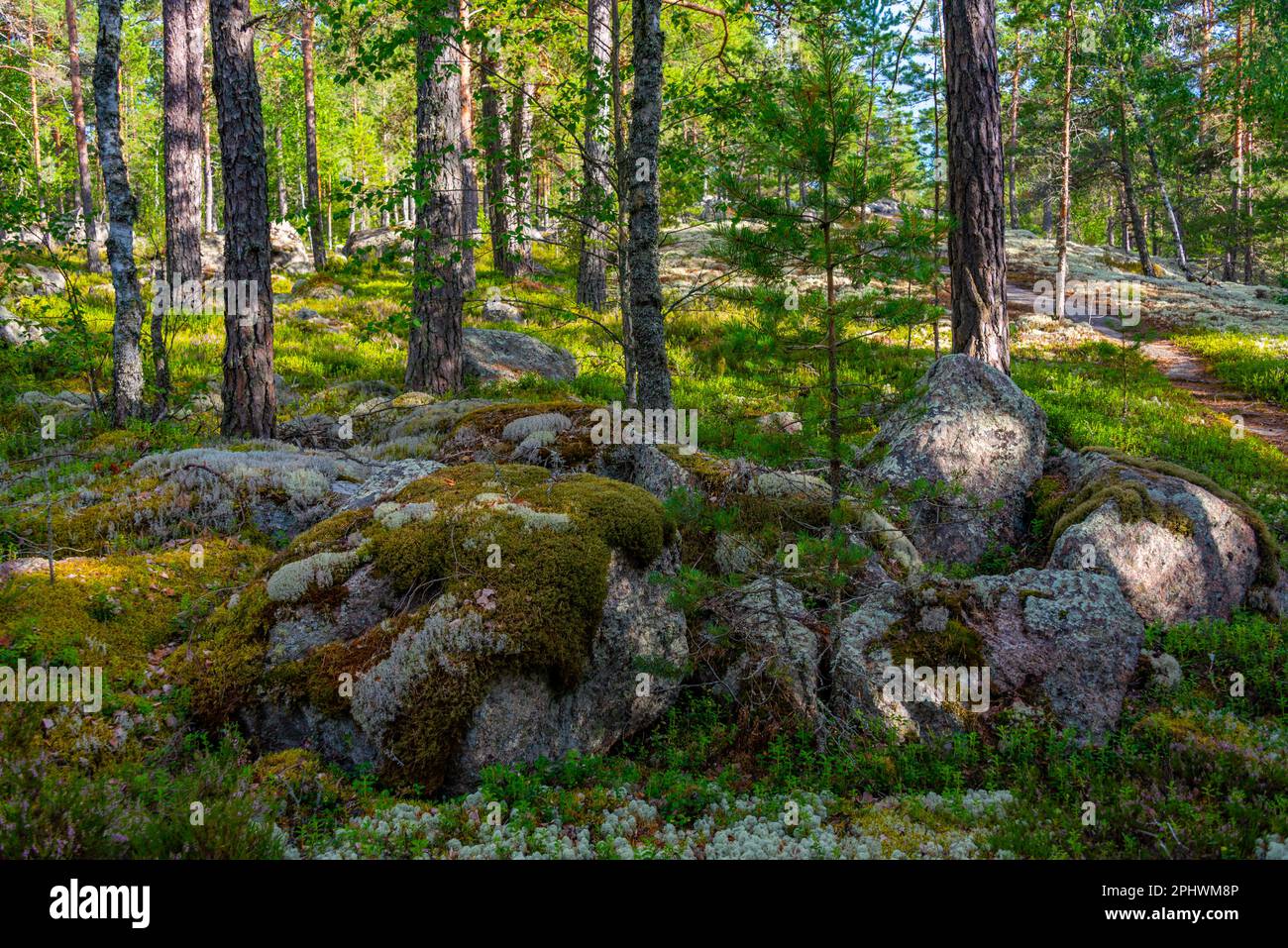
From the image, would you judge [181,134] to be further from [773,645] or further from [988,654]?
[988,654]

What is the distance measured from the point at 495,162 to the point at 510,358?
3648 mm

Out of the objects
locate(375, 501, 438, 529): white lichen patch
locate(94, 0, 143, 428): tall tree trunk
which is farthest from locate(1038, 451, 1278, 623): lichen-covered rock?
locate(94, 0, 143, 428): tall tree trunk

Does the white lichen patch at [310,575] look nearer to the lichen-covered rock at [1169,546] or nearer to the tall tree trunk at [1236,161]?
the lichen-covered rock at [1169,546]

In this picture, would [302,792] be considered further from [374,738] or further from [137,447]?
[137,447]

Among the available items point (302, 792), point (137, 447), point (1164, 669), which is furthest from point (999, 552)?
point (137, 447)

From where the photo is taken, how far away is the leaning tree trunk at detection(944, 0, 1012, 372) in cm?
1034

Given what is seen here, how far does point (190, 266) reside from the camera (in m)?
16.6

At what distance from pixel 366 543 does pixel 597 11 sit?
14.5 metres

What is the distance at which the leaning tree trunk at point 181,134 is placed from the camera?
15.6 m

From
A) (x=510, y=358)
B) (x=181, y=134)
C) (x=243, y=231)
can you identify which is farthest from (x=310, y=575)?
Result: (x=181, y=134)

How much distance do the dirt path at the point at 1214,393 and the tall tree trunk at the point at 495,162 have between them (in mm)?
8892

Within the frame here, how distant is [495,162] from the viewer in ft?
34.8

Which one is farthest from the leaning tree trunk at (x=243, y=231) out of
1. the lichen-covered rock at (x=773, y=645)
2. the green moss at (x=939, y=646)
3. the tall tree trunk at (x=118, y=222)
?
the green moss at (x=939, y=646)
